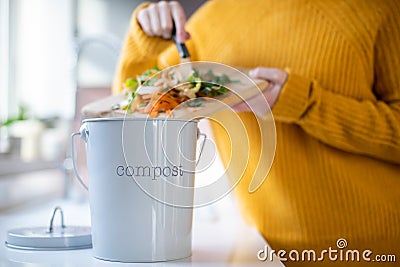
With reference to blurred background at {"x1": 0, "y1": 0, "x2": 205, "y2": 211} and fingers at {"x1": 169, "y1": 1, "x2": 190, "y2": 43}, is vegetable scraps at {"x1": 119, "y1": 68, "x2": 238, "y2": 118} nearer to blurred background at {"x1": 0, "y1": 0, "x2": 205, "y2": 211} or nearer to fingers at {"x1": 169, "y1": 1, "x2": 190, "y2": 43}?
fingers at {"x1": 169, "y1": 1, "x2": 190, "y2": 43}

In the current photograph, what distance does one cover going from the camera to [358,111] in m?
0.91

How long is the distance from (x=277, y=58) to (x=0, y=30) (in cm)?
166

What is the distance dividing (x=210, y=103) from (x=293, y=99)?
28cm

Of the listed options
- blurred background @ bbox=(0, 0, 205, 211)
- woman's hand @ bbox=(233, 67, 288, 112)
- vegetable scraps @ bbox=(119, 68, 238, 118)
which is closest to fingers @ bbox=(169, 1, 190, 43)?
woman's hand @ bbox=(233, 67, 288, 112)

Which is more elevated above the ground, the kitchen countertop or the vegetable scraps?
the vegetable scraps

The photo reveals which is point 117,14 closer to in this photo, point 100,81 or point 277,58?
point 100,81

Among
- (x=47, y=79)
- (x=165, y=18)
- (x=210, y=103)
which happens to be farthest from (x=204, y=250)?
(x=47, y=79)

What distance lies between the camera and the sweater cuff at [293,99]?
34.0 inches

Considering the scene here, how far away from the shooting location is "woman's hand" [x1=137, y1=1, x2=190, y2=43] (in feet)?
3.11

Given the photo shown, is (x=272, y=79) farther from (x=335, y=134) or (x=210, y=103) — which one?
(x=210, y=103)

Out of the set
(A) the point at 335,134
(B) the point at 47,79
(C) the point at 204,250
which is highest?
(B) the point at 47,79

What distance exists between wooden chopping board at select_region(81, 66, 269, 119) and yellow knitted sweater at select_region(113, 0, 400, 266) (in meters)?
0.16

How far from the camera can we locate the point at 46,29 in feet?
8.84

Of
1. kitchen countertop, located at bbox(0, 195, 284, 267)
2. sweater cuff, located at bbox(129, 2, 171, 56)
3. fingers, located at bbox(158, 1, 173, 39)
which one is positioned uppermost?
fingers, located at bbox(158, 1, 173, 39)
